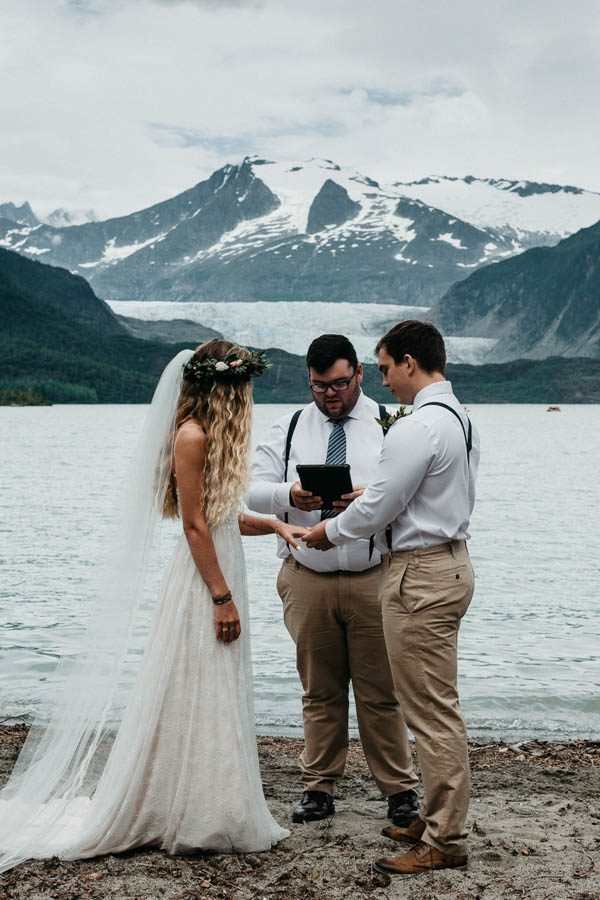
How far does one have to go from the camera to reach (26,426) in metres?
104

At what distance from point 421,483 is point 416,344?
0.59 m

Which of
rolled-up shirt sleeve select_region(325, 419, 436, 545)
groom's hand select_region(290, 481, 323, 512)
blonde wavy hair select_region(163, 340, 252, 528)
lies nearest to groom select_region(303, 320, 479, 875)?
rolled-up shirt sleeve select_region(325, 419, 436, 545)

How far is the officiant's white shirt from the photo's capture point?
5.33 m

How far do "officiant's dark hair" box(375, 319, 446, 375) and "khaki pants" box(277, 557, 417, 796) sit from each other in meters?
1.16

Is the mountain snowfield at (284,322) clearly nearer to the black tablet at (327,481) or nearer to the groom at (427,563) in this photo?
the black tablet at (327,481)

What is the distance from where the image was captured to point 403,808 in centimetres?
549

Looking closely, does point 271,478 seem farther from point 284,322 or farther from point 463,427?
point 284,322

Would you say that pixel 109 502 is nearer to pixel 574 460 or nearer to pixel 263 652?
pixel 263 652

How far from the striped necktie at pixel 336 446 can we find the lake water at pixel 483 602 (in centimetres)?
192

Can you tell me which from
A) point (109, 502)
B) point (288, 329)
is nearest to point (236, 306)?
point (288, 329)

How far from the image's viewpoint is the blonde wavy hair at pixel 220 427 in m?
4.95

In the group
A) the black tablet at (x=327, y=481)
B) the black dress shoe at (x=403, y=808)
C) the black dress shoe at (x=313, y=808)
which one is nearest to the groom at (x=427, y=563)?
the black tablet at (x=327, y=481)

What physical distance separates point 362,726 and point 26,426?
335 ft

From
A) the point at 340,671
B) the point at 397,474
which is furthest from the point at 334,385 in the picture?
the point at 340,671
